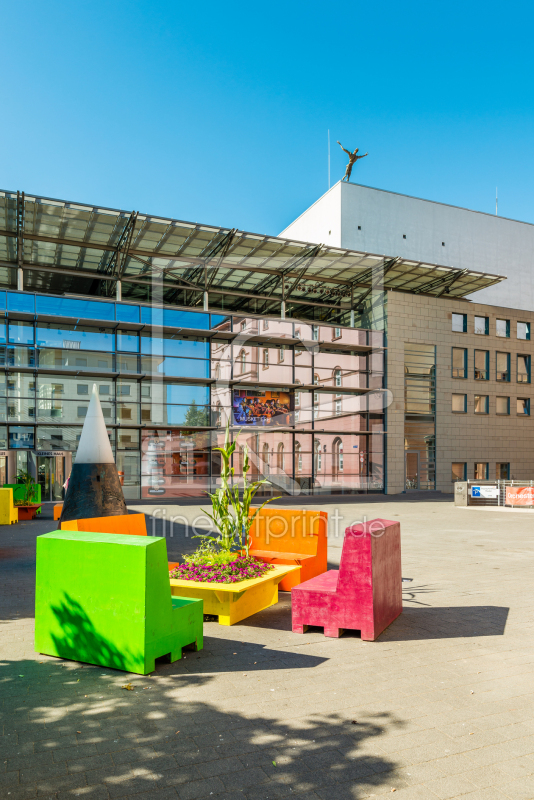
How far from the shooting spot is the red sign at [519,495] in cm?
2209

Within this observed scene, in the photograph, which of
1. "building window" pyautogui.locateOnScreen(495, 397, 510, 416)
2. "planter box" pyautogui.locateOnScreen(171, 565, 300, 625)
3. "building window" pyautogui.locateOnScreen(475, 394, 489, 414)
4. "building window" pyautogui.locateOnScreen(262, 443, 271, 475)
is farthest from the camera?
"building window" pyautogui.locateOnScreen(495, 397, 510, 416)

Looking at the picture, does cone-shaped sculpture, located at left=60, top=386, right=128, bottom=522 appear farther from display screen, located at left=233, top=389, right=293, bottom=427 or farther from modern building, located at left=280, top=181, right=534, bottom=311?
modern building, located at left=280, top=181, right=534, bottom=311

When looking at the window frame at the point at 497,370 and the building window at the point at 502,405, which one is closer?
the building window at the point at 502,405

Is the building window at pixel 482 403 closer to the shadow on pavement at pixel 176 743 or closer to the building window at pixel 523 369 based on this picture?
the building window at pixel 523 369

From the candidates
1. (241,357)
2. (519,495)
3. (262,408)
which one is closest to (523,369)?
(519,495)

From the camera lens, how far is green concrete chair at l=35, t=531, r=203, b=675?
487 centimetres

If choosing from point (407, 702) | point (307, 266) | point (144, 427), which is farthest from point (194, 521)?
point (307, 266)

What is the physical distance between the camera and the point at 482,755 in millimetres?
3605

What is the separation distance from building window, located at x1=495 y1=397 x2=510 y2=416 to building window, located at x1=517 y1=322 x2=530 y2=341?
4.47 m

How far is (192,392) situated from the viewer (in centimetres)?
2866

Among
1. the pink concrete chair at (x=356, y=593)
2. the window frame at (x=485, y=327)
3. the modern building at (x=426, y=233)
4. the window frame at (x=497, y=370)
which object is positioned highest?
the modern building at (x=426, y=233)

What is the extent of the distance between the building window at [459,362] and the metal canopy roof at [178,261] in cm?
373

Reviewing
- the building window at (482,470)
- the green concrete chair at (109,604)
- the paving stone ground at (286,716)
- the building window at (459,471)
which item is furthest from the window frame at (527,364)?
the green concrete chair at (109,604)

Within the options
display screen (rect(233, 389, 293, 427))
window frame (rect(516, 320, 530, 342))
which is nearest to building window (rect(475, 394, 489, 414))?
window frame (rect(516, 320, 530, 342))
